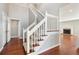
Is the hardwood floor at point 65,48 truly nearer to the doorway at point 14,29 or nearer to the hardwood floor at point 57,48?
the hardwood floor at point 57,48

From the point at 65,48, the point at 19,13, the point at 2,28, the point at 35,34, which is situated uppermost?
the point at 19,13

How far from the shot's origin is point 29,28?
1.96m

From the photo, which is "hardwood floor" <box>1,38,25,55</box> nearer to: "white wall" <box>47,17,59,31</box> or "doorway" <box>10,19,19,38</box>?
"doorway" <box>10,19,19,38</box>

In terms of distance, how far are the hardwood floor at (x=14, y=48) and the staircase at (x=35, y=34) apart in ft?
0.26

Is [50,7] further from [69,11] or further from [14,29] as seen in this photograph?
[14,29]

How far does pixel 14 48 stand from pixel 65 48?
0.82m

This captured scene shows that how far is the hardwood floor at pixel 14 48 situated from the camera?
192 cm

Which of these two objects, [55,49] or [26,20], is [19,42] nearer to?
[26,20]

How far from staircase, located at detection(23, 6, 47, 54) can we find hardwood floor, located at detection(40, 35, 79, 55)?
8.0 inches

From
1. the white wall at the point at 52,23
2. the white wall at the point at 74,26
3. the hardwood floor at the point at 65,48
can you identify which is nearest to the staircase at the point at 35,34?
the white wall at the point at 52,23

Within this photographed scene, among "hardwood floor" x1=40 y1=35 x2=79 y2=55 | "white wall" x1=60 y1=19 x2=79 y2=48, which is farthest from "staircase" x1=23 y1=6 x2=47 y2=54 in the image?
"white wall" x1=60 y1=19 x2=79 y2=48

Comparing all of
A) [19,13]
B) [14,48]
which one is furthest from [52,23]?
[14,48]

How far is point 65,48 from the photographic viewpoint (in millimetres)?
1970

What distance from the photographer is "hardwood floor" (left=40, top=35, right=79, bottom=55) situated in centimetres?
196
